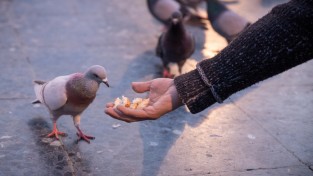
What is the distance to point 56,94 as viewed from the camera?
3.33m

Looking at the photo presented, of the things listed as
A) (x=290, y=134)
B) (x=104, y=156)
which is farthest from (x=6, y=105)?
(x=290, y=134)

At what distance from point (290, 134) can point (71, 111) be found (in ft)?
6.08

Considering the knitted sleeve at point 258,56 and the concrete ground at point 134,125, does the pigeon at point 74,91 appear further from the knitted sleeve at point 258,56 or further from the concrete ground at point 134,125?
the knitted sleeve at point 258,56

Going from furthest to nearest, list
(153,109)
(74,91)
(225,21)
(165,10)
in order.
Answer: (165,10), (225,21), (74,91), (153,109)

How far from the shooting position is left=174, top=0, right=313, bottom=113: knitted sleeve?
233 cm

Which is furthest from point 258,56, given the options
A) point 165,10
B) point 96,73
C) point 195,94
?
point 165,10

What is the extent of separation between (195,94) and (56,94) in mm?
1246

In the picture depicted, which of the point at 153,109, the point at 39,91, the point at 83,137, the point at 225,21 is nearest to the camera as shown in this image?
the point at 153,109

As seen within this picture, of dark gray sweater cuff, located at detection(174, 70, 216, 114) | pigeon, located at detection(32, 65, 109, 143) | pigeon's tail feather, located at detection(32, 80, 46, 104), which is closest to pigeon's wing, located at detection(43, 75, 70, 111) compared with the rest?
pigeon, located at detection(32, 65, 109, 143)

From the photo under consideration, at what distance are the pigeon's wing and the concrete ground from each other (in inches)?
12.9

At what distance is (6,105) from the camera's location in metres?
3.99

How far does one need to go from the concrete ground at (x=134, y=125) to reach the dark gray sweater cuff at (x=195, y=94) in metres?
0.78

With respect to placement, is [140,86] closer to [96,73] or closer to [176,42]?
[96,73]

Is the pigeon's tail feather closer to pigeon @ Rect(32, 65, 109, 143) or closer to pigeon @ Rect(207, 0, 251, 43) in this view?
pigeon @ Rect(32, 65, 109, 143)
